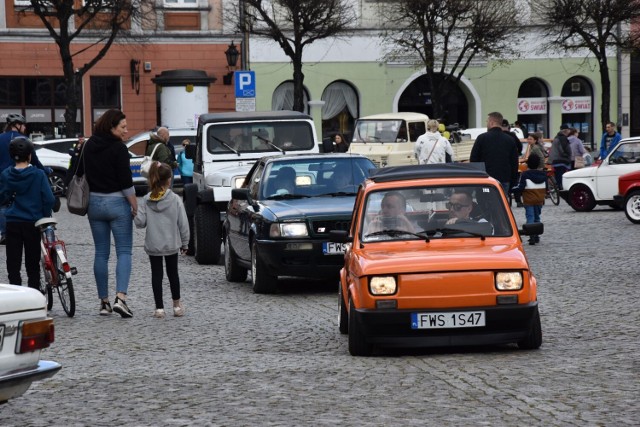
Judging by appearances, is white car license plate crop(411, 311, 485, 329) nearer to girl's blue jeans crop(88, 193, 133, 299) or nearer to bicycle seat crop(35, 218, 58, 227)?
girl's blue jeans crop(88, 193, 133, 299)

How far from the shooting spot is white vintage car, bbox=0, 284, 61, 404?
7.05 meters

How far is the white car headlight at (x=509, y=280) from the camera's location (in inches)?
404

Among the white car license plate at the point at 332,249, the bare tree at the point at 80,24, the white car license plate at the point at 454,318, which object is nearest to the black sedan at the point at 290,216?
the white car license plate at the point at 332,249

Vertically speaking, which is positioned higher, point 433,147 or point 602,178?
point 433,147

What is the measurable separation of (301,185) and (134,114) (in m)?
33.4

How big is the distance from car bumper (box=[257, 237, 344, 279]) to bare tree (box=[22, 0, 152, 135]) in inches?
1143

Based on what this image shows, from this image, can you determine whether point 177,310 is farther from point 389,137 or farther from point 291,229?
point 389,137

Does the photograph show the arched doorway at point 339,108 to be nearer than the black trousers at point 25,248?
No

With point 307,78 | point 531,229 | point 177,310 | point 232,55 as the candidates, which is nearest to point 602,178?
point 177,310

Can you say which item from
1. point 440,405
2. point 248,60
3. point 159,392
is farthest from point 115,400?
point 248,60

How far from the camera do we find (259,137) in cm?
2078

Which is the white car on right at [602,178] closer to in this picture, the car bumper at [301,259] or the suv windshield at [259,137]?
the suv windshield at [259,137]

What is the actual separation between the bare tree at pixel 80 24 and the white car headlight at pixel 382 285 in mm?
34044

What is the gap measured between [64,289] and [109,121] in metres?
1.66
